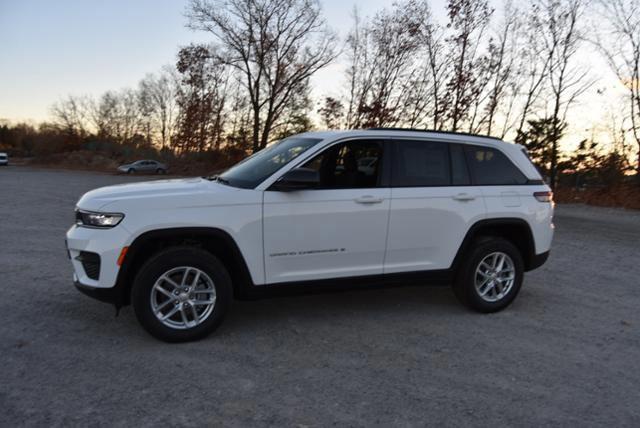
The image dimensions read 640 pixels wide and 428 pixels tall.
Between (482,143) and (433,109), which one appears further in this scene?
(433,109)

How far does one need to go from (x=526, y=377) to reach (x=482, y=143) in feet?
8.15

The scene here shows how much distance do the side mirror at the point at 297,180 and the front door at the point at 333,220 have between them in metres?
0.05

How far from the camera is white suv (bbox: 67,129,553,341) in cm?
394

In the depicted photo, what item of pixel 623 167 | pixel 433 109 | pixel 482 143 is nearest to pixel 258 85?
pixel 433 109

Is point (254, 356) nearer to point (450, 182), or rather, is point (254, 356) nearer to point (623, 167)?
point (450, 182)

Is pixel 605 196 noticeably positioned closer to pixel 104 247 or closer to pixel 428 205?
pixel 428 205

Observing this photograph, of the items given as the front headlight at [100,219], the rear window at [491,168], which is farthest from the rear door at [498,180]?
the front headlight at [100,219]

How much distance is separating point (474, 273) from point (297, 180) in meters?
2.18

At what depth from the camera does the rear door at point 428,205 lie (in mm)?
4664

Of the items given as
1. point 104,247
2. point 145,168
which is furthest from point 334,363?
point 145,168

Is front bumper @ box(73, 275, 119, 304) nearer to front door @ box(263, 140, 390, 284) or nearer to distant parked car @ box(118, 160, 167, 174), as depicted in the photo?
front door @ box(263, 140, 390, 284)

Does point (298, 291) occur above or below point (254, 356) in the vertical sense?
above

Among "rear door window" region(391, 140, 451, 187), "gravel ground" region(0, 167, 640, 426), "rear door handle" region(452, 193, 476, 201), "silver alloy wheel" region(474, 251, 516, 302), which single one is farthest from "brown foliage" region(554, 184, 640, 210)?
"rear door window" region(391, 140, 451, 187)

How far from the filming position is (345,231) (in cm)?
442
